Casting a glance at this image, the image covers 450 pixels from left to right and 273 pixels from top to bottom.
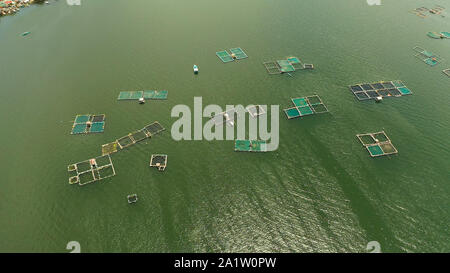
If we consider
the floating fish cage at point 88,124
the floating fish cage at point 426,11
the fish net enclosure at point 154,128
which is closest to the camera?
the floating fish cage at point 88,124

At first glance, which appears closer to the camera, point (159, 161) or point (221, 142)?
point (159, 161)

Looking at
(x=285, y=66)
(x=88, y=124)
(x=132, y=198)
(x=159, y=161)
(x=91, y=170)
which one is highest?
(x=285, y=66)

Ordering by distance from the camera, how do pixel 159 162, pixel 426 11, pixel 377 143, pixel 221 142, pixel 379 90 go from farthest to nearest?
1. pixel 426 11
2. pixel 379 90
3. pixel 221 142
4. pixel 377 143
5. pixel 159 162

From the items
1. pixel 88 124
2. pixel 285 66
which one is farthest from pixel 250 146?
pixel 88 124

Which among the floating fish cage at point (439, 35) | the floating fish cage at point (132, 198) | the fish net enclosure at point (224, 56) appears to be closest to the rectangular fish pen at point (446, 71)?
the floating fish cage at point (439, 35)

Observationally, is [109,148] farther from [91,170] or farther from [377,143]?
[377,143]

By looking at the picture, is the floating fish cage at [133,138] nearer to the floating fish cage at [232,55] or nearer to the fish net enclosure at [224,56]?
the fish net enclosure at [224,56]
